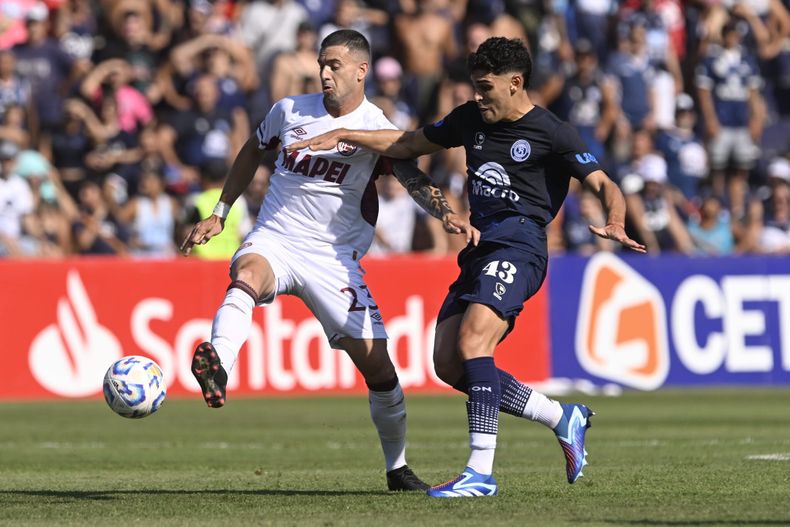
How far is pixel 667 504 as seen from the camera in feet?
25.7

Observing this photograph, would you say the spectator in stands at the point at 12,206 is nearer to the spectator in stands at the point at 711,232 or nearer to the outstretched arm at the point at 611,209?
A: the spectator in stands at the point at 711,232

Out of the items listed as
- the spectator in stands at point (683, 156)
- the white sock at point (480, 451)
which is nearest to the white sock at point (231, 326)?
the white sock at point (480, 451)

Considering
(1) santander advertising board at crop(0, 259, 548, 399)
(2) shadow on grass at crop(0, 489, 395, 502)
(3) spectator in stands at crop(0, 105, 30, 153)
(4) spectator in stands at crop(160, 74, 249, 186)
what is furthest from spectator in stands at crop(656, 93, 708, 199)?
(2) shadow on grass at crop(0, 489, 395, 502)

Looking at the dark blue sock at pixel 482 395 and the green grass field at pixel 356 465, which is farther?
the dark blue sock at pixel 482 395

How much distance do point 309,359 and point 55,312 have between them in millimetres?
2986

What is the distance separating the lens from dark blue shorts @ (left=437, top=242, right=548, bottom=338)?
836 cm

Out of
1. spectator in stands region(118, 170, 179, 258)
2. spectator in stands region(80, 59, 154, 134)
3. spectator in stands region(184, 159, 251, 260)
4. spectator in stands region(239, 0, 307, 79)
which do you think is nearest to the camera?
spectator in stands region(184, 159, 251, 260)

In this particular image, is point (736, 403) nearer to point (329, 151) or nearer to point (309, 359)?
point (309, 359)

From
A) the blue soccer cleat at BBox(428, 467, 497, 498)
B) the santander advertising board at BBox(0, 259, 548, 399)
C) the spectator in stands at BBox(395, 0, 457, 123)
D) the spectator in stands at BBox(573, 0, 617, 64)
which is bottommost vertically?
the santander advertising board at BBox(0, 259, 548, 399)

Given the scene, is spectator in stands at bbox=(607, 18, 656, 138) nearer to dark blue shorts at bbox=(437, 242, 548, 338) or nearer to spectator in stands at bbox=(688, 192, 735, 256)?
spectator in stands at bbox=(688, 192, 735, 256)

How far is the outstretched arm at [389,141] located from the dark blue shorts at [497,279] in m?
0.70

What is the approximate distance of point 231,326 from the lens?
8.36 meters

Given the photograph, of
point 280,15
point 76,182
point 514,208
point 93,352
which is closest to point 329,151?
point 514,208

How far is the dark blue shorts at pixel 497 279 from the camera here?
27.4 ft
